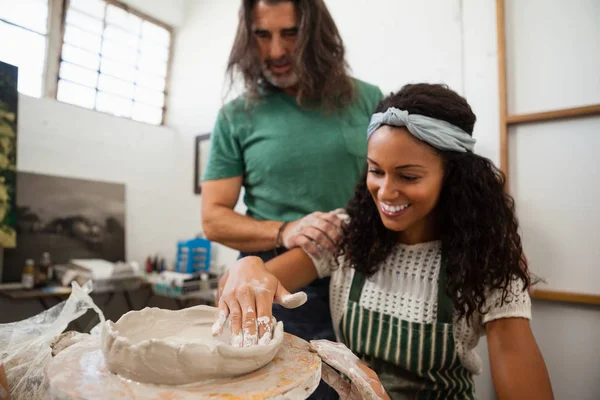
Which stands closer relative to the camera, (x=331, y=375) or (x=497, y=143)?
(x=331, y=375)

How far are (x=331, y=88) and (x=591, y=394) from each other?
1.42 m

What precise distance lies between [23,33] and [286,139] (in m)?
0.72

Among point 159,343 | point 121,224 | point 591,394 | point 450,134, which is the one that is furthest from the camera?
point 121,224

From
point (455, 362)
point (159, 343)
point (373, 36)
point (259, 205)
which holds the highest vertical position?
point (373, 36)

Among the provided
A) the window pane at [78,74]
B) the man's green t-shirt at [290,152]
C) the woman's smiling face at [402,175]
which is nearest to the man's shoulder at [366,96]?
the man's green t-shirt at [290,152]

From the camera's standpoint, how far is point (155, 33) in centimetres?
355

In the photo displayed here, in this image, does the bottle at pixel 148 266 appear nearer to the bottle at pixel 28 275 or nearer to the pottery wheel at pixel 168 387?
the bottle at pixel 28 275

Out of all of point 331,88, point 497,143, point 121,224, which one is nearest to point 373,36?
point 497,143

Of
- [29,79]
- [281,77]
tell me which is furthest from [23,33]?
[281,77]

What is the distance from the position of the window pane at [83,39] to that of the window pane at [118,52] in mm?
54

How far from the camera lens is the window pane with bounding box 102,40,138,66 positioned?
2.91m

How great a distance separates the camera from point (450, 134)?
2.94ft

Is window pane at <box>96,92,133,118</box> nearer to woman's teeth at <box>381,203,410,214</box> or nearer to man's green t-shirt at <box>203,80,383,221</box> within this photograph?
man's green t-shirt at <box>203,80,383,221</box>

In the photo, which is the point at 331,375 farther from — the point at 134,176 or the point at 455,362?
the point at 134,176
